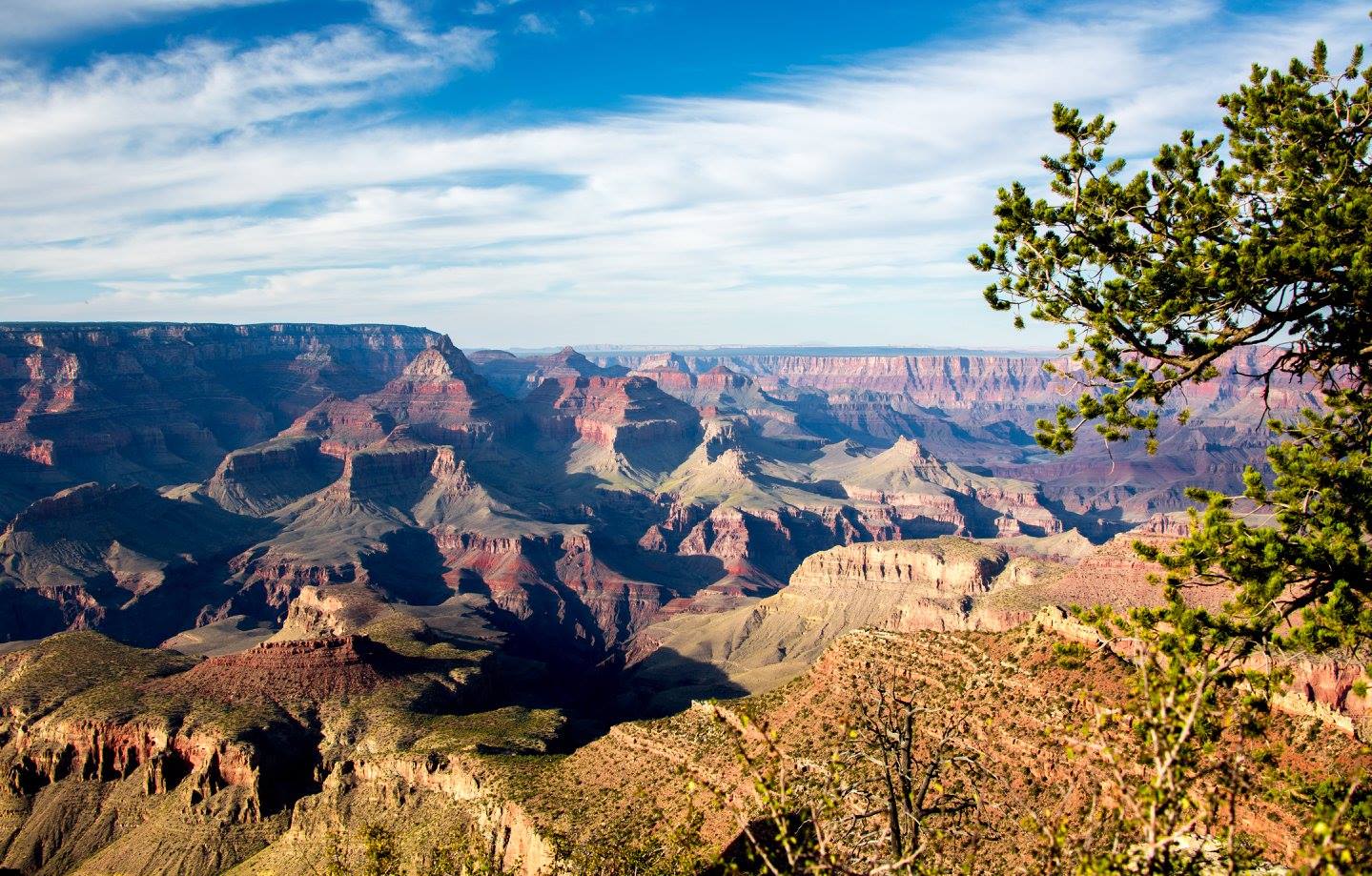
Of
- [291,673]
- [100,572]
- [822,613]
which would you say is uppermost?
[291,673]

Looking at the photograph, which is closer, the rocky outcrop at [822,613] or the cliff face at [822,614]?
the cliff face at [822,614]

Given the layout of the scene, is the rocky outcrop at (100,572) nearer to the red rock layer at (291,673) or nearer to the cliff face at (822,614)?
the cliff face at (822,614)

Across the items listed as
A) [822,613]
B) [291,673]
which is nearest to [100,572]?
[291,673]

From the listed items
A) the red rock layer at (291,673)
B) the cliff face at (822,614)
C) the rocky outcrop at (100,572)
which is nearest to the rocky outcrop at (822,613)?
the cliff face at (822,614)

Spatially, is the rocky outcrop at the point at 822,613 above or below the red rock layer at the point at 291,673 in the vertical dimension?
below

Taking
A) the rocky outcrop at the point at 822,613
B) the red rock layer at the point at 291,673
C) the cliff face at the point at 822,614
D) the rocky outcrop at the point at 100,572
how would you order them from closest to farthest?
the red rock layer at the point at 291,673
the cliff face at the point at 822,614
the rocky outcrop at the point at 822,613
the rocky outcrop at the point at 100,572

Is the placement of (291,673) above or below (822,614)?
above

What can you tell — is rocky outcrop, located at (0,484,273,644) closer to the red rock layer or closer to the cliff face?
the cliff face

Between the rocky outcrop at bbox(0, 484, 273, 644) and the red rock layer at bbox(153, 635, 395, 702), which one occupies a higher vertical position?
the red rock layer at bbox(153, 635, 395, 702)

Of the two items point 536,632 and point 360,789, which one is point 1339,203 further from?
point 536,632

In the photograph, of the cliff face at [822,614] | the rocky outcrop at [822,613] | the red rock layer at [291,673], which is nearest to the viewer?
the red rock layer at [291,673]

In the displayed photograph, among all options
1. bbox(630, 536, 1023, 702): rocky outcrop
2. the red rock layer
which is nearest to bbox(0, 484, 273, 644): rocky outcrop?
bbox(630, 536, 1023, 702): rocky outcrop

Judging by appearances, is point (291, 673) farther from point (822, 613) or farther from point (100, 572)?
point (100, 572)

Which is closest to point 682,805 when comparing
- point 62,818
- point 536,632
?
point 62,818
